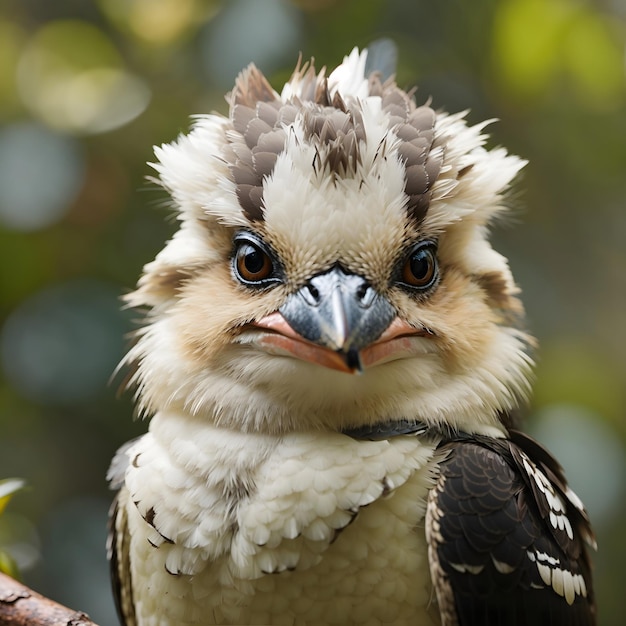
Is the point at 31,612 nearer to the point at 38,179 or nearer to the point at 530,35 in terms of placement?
the point at 38,179

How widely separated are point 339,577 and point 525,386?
46 centimetres

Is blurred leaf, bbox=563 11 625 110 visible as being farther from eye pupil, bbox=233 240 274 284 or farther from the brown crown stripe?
eye pupil, bbox=233 240 274 284

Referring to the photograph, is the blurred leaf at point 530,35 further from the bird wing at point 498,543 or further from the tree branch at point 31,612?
the tree branch at point 31,612

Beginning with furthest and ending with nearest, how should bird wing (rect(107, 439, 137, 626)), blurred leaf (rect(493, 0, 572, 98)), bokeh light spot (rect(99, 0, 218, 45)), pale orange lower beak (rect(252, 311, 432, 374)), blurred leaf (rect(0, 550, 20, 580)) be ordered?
bokeh light spot (rect(99, 0, 218, 45))
blurred leaf (rect(493, 0, 572, 98))
bird wing (rect(107, 439, 137, 626))
blurred leaf (rect(0, 550, 20, 580))
pale orange lower beak (rect(252, 311, 432, 374))

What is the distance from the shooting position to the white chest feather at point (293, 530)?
1277 millimetres

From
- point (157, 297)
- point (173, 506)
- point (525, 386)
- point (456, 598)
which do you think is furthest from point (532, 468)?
point (157, 297)

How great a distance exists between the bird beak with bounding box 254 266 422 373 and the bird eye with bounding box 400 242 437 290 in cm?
8

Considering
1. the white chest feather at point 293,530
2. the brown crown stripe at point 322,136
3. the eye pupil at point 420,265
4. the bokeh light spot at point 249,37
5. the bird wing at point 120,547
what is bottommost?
the bird wing at point 120,547

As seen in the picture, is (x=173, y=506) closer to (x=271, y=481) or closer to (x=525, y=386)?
(x=271, y=481)

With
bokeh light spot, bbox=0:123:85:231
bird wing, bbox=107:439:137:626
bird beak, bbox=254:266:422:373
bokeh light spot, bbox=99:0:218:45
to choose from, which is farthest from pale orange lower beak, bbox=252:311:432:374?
bokeh light spot, bbox=99:0:218:45

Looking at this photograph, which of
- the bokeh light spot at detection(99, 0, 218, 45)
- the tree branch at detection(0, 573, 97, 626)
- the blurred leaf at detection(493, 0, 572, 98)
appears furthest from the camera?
the bokeh light spot at detection(99, 0, 218, 45)

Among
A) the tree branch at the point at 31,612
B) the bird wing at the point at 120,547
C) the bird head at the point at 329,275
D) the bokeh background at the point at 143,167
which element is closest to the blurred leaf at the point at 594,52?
the bokeh background at the point at 143,167

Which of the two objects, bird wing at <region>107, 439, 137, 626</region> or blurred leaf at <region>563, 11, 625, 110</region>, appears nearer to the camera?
bird wing at <region>107, 439, 137, 626</region>

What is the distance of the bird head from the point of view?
1.29 meters
